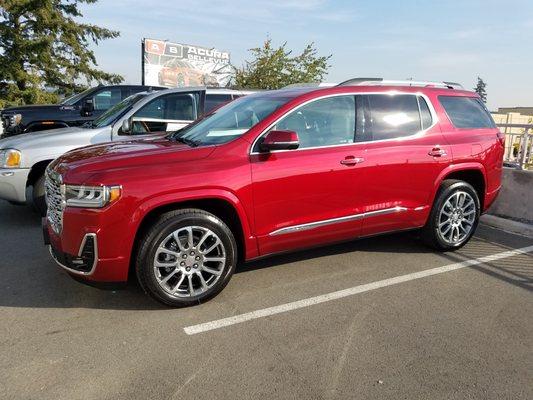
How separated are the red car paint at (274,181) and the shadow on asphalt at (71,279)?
479 mm

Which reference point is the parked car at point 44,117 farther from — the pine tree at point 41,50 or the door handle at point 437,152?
the pine tree at point 41,50

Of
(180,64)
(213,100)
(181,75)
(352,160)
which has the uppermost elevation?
(180,64)

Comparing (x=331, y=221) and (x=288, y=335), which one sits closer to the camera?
(x=288, y=335)

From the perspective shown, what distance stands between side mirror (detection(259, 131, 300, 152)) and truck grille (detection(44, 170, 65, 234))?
1633mm

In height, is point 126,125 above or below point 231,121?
below

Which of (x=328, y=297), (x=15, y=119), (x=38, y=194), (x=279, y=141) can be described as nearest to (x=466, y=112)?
(x=279, y=141)

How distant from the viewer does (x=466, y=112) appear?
552 cm

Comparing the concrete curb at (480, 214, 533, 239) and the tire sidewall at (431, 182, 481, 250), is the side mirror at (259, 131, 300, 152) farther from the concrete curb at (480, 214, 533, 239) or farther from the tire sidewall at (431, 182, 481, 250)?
the concrete curb at (480, 214, 533, 239)

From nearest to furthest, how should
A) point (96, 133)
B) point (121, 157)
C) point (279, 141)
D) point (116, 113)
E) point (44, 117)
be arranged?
point (121, 157), point (279, 141), point (96, 133), point (116, 113), point (44, 117)

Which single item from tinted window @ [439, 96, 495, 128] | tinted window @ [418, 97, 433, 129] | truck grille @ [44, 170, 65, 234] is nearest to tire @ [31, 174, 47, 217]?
truck grille @ [44, 170, 65, 234]

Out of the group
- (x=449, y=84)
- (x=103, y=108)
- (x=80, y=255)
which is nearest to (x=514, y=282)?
(x=449, y=84)

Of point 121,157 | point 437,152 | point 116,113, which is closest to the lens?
point 121,157

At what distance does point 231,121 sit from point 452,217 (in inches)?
104

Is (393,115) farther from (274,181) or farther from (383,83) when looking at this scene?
(274,181)
